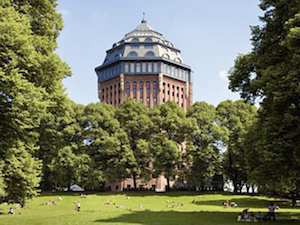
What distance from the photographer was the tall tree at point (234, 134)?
195 ft

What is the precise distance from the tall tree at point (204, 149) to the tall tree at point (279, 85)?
3434cm

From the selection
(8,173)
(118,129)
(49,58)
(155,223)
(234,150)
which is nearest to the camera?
(49,58)

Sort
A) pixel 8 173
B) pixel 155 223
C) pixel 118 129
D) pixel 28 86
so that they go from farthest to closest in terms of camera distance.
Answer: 1. pixel 118 129
2. pixel 8 173
3. pixel 155 223
4. pixel 28 86

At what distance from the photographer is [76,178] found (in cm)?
A: 5650

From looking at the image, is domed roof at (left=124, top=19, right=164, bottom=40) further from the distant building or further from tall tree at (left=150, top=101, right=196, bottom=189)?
tall tree at (left=150, top=101, right=196, bottom=189)

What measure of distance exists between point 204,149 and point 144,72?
3890 cm

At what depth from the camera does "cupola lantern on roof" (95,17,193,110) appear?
304ft

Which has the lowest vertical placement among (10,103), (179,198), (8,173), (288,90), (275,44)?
(179,198)

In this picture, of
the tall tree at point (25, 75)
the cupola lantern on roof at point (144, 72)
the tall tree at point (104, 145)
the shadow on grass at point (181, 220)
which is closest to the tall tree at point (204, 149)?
the tall tree at point (104, 145)

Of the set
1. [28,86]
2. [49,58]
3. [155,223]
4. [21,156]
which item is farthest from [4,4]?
[155,223]

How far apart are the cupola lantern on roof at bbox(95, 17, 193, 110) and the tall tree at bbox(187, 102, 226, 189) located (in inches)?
1202

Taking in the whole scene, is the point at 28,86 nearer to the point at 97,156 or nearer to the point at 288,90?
the point at 288,90

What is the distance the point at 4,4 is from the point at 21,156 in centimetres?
1045

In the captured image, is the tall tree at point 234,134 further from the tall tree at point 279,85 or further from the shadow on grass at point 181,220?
the tall tree at point 279,85
